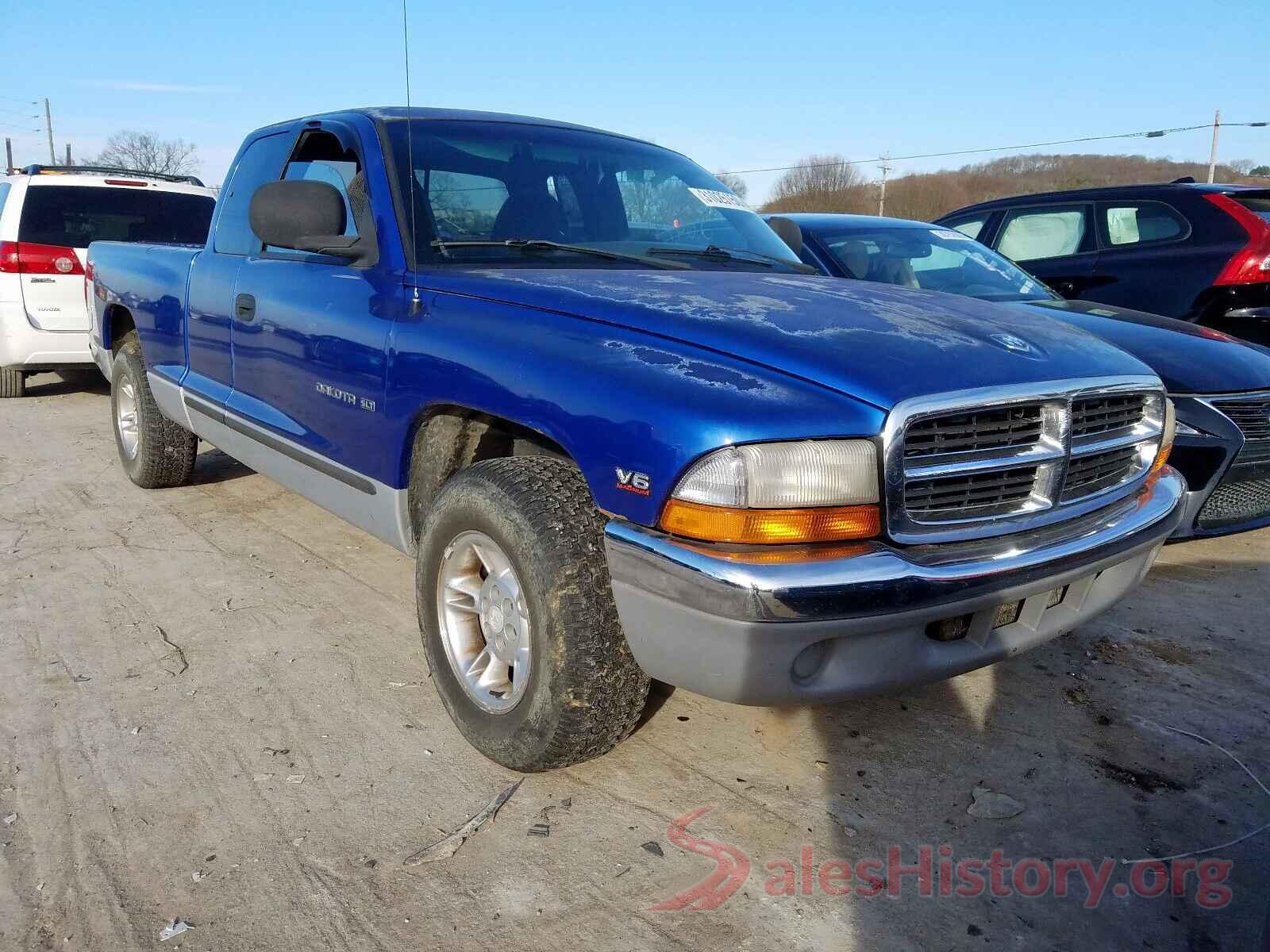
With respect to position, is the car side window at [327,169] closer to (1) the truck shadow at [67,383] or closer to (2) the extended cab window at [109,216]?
(2) the extended cab window at [109,216]

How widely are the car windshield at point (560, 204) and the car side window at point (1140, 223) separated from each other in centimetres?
360

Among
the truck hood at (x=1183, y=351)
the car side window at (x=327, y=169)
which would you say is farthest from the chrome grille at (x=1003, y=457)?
the car side window at (x=327, y=169)

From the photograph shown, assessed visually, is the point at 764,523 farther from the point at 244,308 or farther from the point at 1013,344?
the point at 244,308

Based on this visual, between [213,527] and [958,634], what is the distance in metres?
3.72

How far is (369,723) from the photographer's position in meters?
2.88

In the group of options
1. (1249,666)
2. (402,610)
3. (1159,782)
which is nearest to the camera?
(1159,782)

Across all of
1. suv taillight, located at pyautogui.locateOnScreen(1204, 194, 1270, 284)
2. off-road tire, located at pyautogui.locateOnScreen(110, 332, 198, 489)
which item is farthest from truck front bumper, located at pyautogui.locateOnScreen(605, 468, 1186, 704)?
suv taillight, located at pyautogui.locateOnScreen(1204, 194, 1270, 284)

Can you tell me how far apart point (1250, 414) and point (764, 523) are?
314 cm

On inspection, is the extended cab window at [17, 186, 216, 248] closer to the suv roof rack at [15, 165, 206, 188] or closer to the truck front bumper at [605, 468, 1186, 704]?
the suv roof rack at [15, 165, 206, 188]

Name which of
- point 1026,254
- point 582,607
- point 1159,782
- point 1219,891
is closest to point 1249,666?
point 1159,782

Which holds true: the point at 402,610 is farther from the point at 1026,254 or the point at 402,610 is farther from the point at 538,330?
the point at 1026,254

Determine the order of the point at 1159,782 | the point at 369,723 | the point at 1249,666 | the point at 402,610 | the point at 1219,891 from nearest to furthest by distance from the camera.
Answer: the point at 1219,891, the point at 1159,782, the point at 369,723, the point at 1249,666, the point at 402,610

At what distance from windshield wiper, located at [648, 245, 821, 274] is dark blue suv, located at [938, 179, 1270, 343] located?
3348mm

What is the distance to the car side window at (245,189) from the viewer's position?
396 cm
